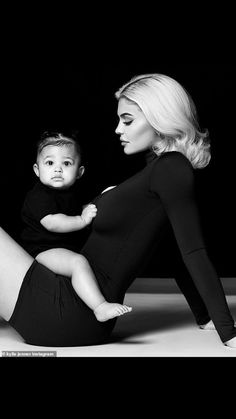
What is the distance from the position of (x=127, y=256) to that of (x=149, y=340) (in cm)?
39

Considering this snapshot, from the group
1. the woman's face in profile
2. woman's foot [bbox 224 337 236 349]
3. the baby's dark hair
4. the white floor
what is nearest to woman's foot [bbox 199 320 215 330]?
the white floor

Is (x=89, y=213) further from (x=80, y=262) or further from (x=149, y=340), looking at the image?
(x=149, y=340)

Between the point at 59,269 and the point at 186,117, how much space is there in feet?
2.35

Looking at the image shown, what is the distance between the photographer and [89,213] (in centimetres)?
341

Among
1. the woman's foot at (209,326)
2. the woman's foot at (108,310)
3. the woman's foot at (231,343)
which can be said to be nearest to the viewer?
the woman's foot at (108,310)

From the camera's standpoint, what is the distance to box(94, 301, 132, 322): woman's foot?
3.16m

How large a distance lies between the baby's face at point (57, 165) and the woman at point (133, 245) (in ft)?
0.84

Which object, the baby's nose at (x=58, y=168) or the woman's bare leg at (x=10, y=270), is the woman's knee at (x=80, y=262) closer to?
the woman's bare leg at (x=10, y=270)

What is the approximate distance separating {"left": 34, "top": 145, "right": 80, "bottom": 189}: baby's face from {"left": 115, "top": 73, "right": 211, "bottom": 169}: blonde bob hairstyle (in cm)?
31

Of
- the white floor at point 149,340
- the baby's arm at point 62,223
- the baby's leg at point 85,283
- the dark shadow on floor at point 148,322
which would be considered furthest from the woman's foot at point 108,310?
the baby's arm at point 62,223

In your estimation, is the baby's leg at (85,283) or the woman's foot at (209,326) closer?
the baby's leg at (85,283)

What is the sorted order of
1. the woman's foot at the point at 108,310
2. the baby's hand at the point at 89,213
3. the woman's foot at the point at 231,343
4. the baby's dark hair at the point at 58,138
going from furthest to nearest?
the baby's dark hair at the point at 58,138, the baby's hand at the point at 89,213, the woman's foot at the point at 231,343, the woman's foot at the point at 108,310

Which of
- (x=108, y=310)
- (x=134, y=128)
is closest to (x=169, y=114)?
(x=134, y=128)

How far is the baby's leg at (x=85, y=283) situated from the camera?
125 inches
